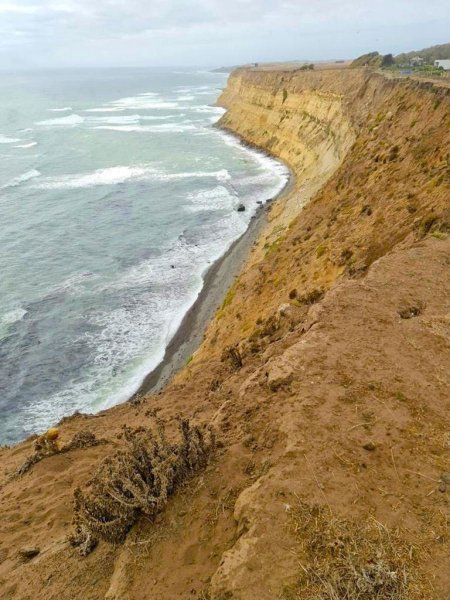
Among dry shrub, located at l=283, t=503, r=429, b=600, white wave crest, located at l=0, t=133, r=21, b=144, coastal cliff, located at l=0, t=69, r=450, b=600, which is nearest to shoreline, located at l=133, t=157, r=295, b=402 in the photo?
coastal cliff, located at l=0, t=69, r=450, b=600

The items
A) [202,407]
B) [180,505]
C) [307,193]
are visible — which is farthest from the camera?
[307,193]

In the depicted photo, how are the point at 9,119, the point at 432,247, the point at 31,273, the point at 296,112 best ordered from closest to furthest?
the point at 432,247 < the point at 31,273 < the point at 296,112 < the point at 9,119

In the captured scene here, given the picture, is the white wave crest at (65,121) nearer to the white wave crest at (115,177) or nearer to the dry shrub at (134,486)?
the white wave crest at (115,177)

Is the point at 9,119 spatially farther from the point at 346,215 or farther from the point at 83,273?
the point at 346,215

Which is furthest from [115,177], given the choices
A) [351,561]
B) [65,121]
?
[65,121]

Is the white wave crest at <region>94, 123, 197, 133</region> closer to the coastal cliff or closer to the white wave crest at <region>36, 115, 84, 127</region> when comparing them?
the white wave crest at <region>36, 115, 84, 127</region>

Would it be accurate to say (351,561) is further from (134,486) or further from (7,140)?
(7,140)

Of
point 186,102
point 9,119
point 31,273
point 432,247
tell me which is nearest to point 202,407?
point 432,247
